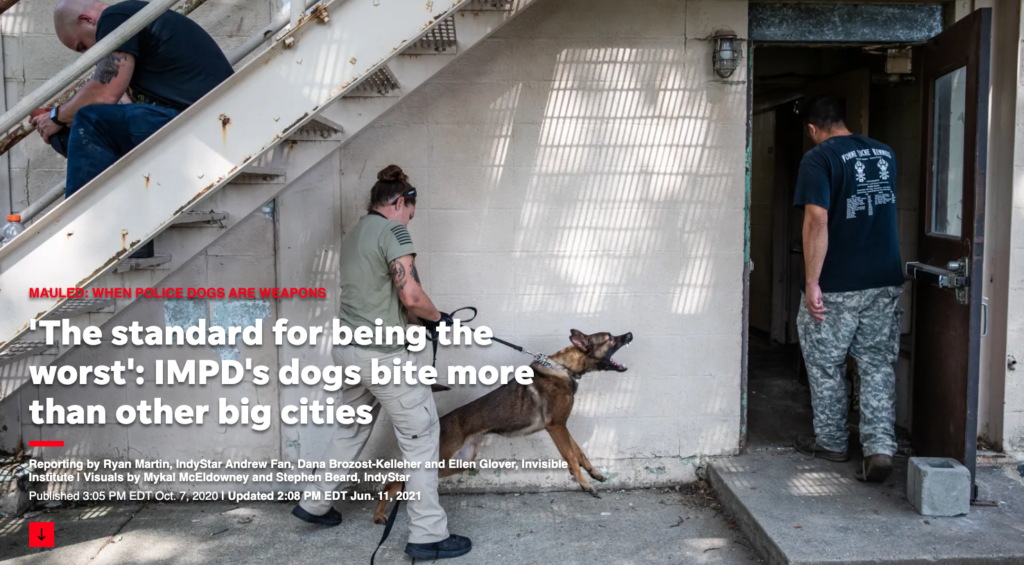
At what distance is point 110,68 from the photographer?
135 inches

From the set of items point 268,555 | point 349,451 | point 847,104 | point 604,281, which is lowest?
point 268,555

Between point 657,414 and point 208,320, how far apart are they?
8.91ft

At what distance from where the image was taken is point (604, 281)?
15.5ft

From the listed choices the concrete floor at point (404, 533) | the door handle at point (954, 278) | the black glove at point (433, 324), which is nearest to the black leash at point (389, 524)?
the concrete floor at point (404, 533)

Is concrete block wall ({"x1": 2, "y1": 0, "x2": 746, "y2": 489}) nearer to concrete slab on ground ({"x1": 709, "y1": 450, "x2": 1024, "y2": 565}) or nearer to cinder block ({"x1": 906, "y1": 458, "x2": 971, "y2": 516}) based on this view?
concrete slab on ground ({"x1": 709, "y1": 450, "x2": 1024, "y2": 565})

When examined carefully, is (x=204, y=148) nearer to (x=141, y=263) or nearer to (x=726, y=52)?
(x=141, y=263)

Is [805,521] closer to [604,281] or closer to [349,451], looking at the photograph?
[604,281]

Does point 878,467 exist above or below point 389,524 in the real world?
above

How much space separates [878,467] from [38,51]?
5.15 meters

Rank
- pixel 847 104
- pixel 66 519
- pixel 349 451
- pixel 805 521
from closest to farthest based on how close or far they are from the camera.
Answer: pixel 805 521 → pixel 349 451 → pixel 66 519 → pixel 847 104

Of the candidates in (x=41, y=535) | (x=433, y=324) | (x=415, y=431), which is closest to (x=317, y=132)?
(x=433, y=324)

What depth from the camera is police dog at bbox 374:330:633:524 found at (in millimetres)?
4312

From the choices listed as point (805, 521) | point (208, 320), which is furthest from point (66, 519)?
point (805, 521)

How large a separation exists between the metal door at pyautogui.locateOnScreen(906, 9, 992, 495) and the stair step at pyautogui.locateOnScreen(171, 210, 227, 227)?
371 cm
